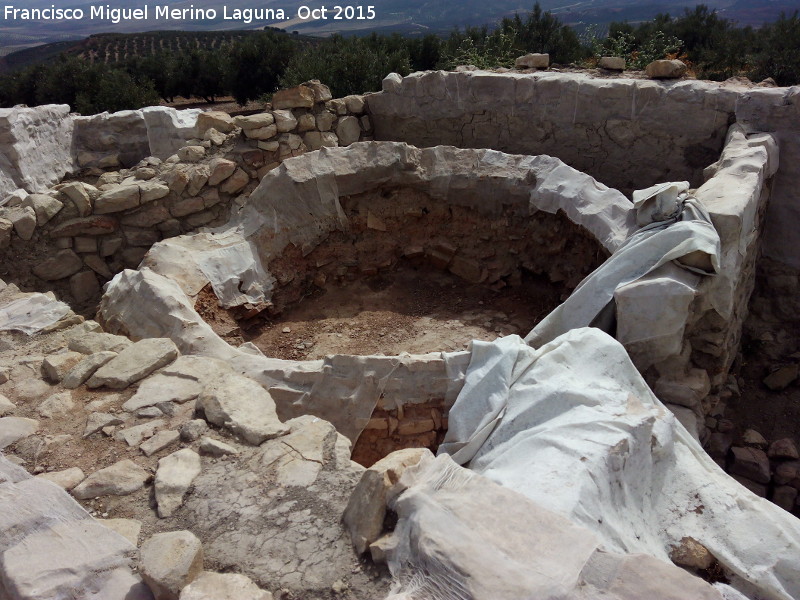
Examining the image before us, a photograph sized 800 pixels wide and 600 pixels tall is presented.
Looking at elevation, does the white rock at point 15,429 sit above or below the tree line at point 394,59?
below

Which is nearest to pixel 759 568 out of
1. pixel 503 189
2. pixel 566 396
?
pixel 566 396

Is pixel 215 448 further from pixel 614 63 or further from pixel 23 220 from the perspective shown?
pixel 614 63

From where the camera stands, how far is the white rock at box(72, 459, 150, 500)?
2.40 m

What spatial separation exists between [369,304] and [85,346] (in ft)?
8.68

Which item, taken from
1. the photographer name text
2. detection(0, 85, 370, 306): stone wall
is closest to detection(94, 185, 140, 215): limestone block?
detection(0, 85, 370, 306): stone wall

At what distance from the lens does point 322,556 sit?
6.81 ft

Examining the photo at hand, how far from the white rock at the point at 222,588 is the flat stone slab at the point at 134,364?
145cm

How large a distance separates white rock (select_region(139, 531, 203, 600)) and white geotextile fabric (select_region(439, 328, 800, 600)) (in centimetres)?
98

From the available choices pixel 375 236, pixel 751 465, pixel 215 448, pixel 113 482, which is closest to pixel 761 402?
pixel 751 465

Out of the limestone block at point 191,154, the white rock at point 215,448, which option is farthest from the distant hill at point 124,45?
the white rock at point 215,448

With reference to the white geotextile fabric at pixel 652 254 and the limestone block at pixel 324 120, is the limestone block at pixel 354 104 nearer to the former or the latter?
the limestone block at pixel 324 120

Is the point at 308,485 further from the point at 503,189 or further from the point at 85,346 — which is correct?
the point at 503,189

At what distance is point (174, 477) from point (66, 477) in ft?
1.44

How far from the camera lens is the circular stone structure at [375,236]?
4.51 m
